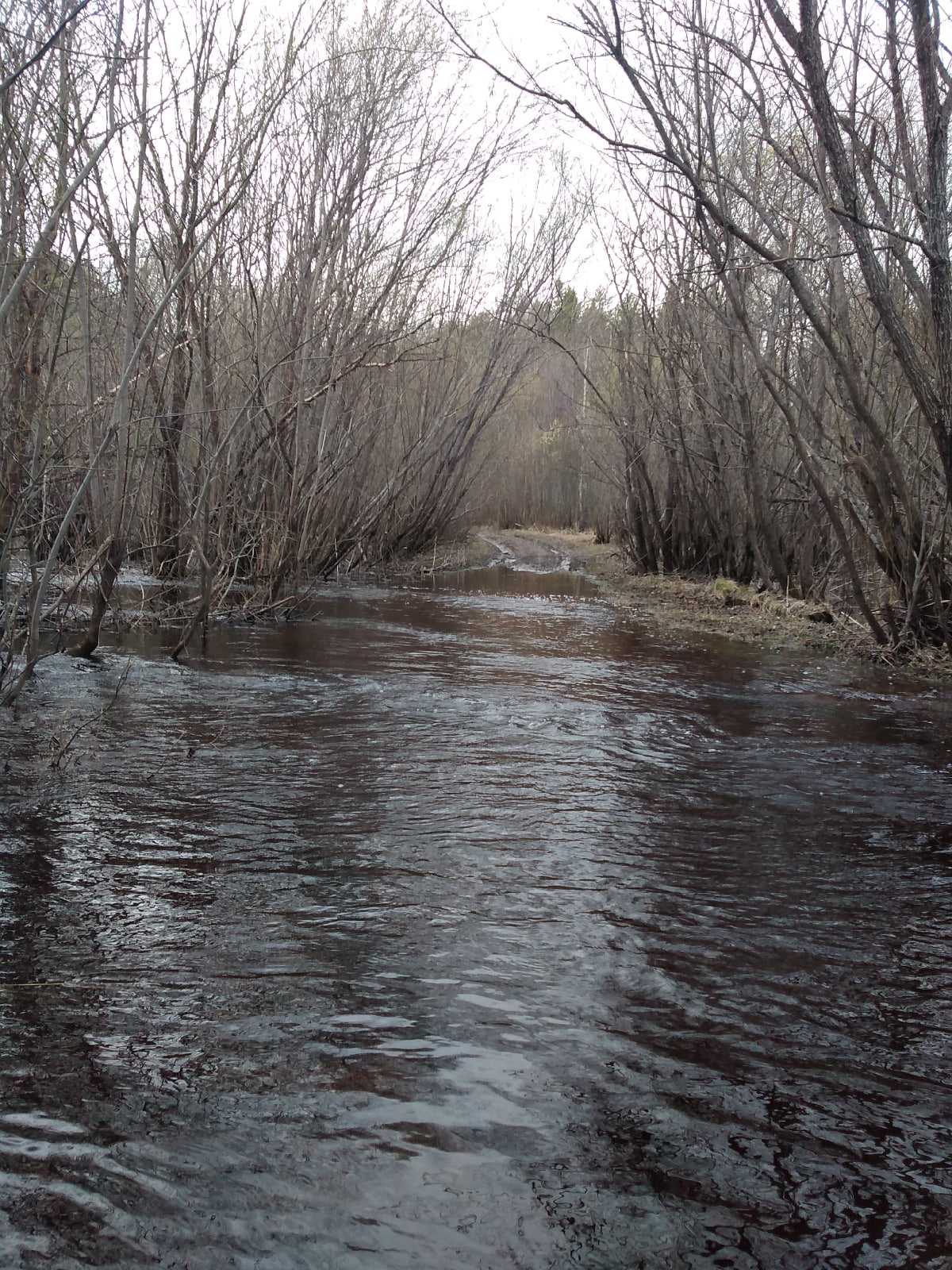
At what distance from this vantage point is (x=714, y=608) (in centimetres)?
1327

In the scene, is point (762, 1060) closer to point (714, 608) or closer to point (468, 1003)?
point (468, 1003)

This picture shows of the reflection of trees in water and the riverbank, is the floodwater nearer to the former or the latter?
the reflection of trees in water

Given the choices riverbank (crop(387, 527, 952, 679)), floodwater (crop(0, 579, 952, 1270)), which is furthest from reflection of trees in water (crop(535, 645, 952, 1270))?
A: riverbank (crop(387, 527, 952, 679))

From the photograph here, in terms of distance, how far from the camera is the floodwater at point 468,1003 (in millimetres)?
1944

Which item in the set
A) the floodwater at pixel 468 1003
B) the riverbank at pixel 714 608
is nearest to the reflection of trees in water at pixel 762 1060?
the floodwater at pixel 468 1003

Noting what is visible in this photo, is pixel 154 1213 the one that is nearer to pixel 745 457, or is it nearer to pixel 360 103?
pixel 360 103

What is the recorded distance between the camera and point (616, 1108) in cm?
230

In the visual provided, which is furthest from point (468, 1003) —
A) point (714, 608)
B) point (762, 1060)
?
point (714, 608)

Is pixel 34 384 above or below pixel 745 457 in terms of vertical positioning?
below

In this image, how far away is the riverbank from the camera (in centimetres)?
944

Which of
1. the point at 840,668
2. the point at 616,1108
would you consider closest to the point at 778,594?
the point at 840,668

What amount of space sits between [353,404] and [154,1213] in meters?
10.4

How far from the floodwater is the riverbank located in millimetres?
3733

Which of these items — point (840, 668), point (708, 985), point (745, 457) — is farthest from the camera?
point (745, 457)
